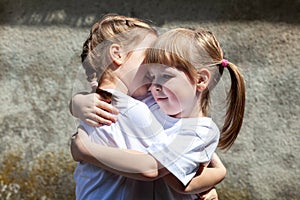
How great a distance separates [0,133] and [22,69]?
1.41ft

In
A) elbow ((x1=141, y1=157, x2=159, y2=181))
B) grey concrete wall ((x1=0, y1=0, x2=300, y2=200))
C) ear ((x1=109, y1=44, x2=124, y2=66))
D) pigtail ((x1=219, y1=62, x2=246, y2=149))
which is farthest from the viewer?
grey concrete wall ((x1=0, y1=0, x2=300, y2=200))

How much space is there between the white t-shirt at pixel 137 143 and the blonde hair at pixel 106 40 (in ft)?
0.33

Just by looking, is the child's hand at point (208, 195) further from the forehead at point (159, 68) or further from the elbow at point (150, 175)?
the forehead at point (159, 68)

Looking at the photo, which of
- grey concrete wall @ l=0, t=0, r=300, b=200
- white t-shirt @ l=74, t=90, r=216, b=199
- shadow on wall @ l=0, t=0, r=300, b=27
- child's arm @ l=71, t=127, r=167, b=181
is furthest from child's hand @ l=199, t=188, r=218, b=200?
shadow on wall @ l=0, t=0, r=300, b=27

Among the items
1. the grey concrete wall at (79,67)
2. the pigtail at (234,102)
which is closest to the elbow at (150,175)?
the pigtail at (234,102)

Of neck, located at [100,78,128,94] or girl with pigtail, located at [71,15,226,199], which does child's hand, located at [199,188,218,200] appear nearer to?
girl with pigtail, located at [71,15,226,199]

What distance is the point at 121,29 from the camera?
6.00 ft

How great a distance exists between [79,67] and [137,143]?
214cm

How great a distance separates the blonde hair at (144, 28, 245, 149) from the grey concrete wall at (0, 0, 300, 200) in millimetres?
1731

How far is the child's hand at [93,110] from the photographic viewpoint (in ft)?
5.69

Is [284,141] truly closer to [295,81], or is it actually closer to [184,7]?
[295,81]

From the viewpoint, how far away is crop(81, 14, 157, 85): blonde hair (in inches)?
70.8

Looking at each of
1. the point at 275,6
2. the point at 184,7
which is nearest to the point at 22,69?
the point at 184,7

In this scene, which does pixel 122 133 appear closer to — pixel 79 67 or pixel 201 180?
pixel 201 180
